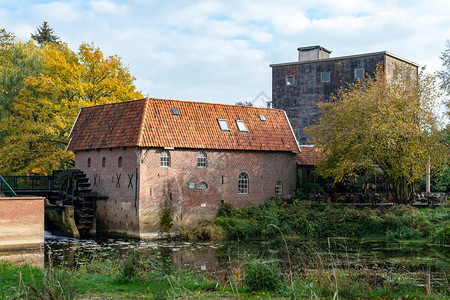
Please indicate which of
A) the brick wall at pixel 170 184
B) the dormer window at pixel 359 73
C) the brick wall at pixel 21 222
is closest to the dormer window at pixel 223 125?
the brick wall at pixel 170 184

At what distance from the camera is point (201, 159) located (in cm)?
2661

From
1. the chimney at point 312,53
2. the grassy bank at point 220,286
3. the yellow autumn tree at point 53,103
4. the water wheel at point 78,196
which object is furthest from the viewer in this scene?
the chimney at point 312,53

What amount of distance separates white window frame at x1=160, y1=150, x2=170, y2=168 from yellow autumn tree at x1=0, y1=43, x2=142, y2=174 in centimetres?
818

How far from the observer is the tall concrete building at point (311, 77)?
37188mm

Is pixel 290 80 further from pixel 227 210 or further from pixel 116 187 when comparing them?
pixel 116 187

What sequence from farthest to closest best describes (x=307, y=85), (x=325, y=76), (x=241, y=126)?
1. (x=307, y=85)
2. (x=325, y=76)
3. (x=241, y=126)

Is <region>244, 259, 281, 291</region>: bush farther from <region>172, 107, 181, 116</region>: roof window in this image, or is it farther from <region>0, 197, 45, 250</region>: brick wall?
<region>172, 107, 181, 116</region>: roof window

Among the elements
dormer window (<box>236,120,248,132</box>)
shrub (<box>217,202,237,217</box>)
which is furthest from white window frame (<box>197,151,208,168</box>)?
dormer window (<box>236,120,248,132</box>)

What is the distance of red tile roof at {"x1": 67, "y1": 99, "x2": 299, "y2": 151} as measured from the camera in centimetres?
2534

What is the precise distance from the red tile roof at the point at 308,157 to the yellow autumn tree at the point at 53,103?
11156mm

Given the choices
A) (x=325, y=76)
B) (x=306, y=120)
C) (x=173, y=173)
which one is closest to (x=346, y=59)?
(x=325, y=76)

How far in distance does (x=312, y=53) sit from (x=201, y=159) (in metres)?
17.8

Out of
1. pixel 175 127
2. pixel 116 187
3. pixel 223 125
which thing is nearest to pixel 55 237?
pixel 116 187

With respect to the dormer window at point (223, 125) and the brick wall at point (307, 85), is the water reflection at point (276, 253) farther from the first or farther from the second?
the brick wall at point (307, 85)
